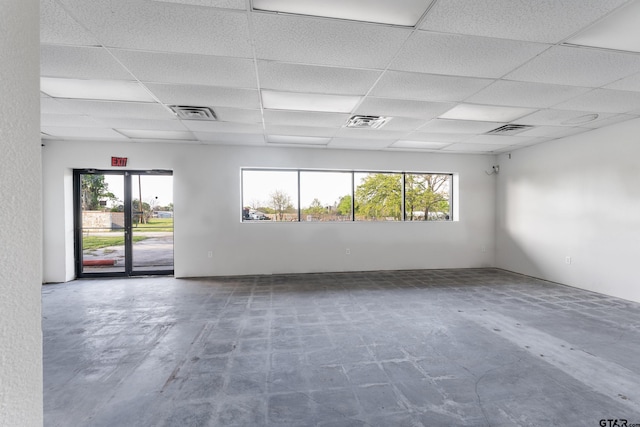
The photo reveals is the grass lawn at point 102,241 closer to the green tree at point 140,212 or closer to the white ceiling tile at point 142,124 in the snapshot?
the green tree at point 140,212

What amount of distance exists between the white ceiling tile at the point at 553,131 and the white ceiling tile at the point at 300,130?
3.32 m

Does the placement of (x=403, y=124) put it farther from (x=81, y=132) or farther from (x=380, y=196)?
(x=81, y=132)

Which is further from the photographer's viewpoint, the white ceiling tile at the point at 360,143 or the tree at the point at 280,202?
the tree at the point at 280,202

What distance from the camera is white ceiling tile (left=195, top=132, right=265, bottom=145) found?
17.0 feet

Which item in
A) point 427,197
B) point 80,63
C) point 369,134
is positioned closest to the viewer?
point 80,63

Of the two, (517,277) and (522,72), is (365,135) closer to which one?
(522,72)

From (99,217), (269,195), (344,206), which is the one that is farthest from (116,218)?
(344,206)

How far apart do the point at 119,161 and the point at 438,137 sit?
240 inches

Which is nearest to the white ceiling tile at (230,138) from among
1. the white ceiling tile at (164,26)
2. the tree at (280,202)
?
the tree at (280,202)

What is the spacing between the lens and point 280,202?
6.30 meters

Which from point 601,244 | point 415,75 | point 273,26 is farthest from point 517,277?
point 273,26

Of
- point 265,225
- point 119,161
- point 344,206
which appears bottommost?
point 265,225

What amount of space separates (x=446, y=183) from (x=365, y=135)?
9.47ft

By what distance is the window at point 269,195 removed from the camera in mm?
6203
